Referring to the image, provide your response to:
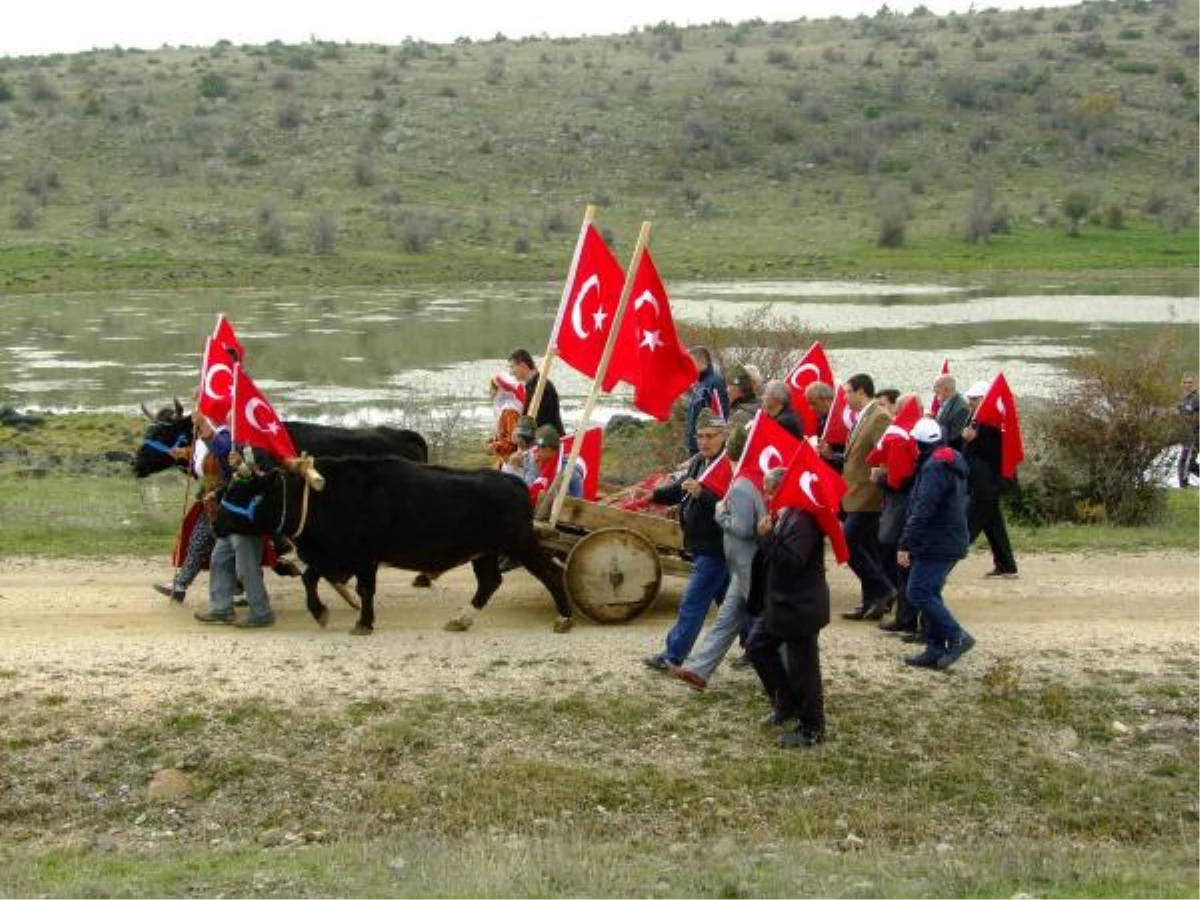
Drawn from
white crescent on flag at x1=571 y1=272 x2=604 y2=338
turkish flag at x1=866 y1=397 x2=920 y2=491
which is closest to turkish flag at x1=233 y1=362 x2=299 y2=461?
white crescent on flag at x1=571 y1=272 x2=604 y2=338

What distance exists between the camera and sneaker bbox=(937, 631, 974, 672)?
12.3m

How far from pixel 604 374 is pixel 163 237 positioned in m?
42.5

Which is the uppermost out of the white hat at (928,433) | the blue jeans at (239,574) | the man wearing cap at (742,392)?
the man wearing cap at (742,392)

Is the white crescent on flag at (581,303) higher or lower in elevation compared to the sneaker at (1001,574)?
higher

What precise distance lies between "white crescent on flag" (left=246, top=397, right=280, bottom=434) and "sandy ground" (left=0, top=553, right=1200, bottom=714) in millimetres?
1486

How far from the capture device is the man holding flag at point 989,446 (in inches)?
558

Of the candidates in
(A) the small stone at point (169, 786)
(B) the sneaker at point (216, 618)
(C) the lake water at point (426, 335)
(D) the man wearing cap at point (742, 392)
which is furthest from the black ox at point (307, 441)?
(C) the lake water at point (426, 335)

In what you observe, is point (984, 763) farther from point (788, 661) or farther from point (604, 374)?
point (604, 374)

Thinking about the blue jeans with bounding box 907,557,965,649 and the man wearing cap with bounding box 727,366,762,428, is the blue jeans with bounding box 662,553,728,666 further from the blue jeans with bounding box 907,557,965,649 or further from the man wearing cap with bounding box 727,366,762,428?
the man wearing cap with bounding box 727,366,762,428

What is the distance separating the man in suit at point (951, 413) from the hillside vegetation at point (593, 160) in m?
37.9

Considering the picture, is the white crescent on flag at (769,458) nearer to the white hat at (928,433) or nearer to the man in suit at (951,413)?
the white hat at (928,433)

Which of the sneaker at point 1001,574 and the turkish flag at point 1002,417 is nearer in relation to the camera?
the turkish flag at point 1002,417

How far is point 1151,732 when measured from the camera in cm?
1164

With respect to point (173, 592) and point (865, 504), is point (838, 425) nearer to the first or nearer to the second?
point (865, 504)
